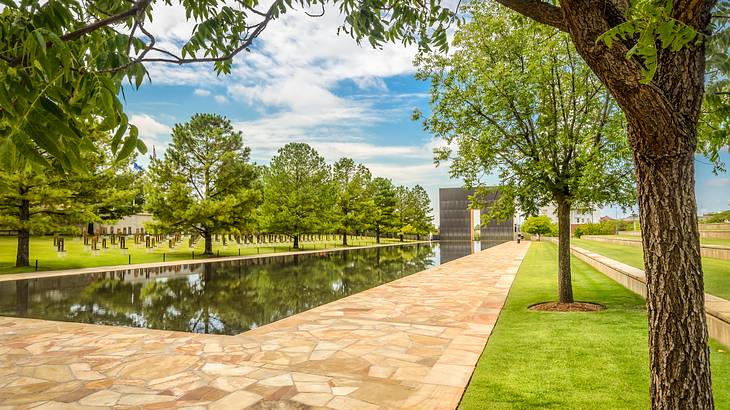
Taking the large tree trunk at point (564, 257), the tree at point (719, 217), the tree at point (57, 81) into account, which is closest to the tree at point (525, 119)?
the large tree trunk at point (564, 257)

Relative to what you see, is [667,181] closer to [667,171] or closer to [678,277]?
[667,171]

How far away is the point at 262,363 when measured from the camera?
233 inches

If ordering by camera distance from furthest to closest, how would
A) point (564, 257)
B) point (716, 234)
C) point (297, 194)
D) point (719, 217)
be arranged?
point (297, 194), point (719, 217), point (716, 234), point (564, 257)

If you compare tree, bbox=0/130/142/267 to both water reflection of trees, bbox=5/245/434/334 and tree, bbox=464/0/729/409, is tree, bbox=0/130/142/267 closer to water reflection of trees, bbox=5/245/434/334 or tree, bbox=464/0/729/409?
water reflection of trees, bbox=5/245/434/334

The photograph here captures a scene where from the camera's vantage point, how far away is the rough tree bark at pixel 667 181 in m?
2.52

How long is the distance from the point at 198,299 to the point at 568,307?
960 cm

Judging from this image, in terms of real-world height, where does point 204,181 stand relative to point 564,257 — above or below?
above

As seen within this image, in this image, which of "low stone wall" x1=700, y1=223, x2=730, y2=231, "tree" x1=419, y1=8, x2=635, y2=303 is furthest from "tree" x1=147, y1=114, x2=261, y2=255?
"low stone wall" x1=700, y1=223, x2=730, y2=231

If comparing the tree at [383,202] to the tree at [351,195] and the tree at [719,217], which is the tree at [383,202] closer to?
the tree at [351,195]

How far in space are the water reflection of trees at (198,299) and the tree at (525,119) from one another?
5685mm

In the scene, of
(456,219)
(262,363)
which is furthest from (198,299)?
(456,219)

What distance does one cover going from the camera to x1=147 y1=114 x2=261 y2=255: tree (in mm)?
27500

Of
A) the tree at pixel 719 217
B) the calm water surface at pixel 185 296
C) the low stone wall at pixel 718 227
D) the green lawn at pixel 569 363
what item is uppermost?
the tree at pixel 719 217

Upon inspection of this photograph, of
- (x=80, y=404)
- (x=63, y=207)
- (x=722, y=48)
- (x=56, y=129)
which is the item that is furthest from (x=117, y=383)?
(x=63, y=207)
